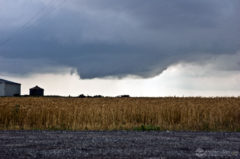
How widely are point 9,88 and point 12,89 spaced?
4.25 feet

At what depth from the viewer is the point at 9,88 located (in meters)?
78.2

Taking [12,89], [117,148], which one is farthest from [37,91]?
[117,148]

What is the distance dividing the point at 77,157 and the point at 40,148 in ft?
7.14

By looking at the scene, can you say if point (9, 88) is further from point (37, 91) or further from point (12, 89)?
point (37, 91)

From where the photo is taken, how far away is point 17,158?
10.4m

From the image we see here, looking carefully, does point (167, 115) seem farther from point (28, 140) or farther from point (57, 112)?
point (28, 140)

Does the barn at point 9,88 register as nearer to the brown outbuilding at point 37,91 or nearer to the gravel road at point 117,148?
the brown outbuilding at point 37,91

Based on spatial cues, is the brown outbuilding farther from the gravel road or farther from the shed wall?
the gravel road

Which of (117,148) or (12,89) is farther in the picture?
(12,89)

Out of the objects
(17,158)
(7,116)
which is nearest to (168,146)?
(17,158)

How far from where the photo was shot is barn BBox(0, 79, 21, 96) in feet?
250

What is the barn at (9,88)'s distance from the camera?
76.1m

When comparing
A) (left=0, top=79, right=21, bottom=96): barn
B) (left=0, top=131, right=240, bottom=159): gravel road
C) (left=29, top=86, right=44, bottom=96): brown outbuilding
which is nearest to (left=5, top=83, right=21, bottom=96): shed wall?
(left=0, top=79, right=21, bottom=96): barn

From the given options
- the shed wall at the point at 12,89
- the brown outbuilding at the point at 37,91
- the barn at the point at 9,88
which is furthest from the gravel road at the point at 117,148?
the brown outbuilding at the point at 37,91
